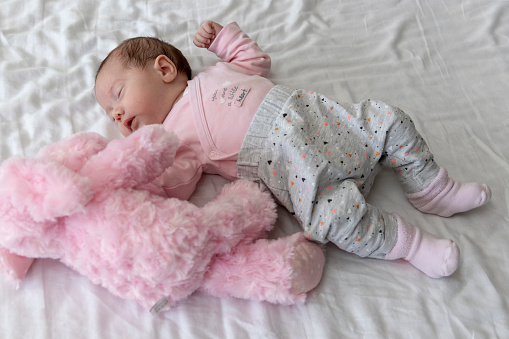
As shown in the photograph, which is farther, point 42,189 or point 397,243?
point 397,243

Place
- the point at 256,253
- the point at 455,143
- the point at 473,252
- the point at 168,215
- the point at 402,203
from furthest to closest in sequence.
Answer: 1. the point at 455,143
2. the point at 402,203
3. the point at 473,252
4. the point at 256,253
5. the point at 168,215

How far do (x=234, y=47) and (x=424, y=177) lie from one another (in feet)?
2.10

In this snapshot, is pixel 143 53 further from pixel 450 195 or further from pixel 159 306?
pixel 450 195

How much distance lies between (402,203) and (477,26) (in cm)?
79

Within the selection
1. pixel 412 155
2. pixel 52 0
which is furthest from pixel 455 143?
pixel 52 0

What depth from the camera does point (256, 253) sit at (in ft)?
2.82

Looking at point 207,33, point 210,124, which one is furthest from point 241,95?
point 207,33

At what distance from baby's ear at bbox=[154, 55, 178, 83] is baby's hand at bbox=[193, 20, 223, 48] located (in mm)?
179

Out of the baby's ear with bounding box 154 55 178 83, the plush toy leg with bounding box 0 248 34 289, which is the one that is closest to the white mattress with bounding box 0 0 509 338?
the plush toy leg with bounding box 0 248 34 289

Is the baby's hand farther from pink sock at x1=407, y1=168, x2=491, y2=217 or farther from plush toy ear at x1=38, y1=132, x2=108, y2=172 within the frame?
pink sock at x1=407, y1=168, x2=491, y2=217

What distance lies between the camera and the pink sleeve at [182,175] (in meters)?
0.98

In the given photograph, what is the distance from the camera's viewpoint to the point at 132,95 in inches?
42.8

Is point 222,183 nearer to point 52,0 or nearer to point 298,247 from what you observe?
point 298,247

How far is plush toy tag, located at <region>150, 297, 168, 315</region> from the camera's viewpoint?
0.79 m
